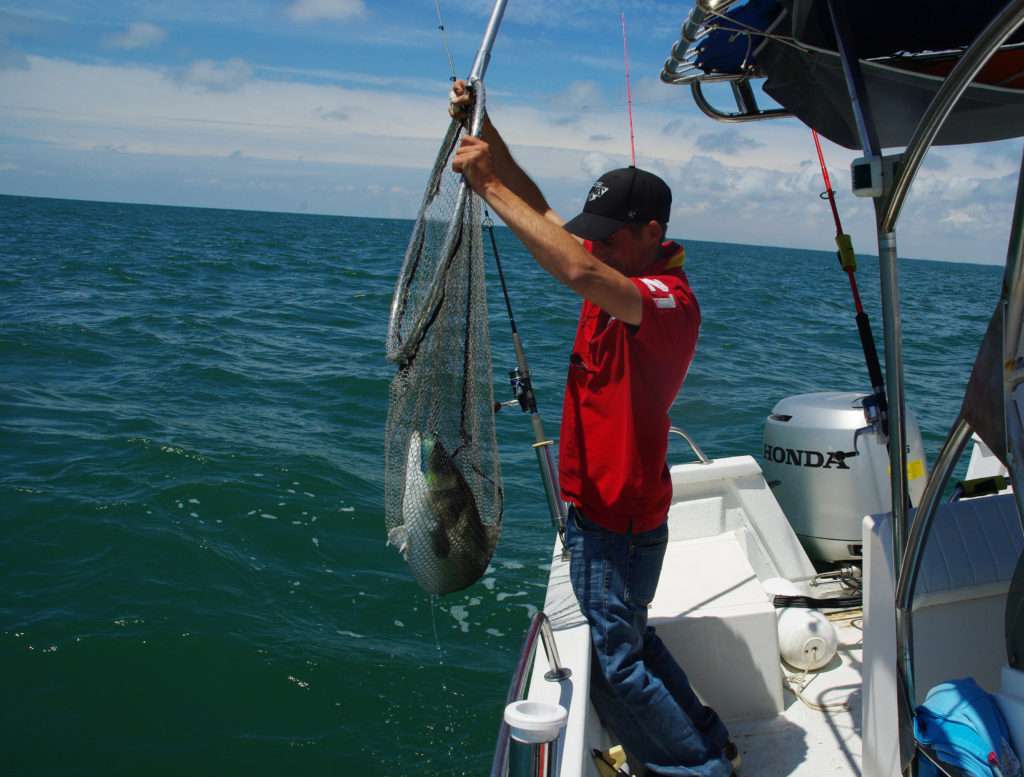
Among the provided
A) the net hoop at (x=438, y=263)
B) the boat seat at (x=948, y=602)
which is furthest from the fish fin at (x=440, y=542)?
the boat seat at (x=948, y=602)

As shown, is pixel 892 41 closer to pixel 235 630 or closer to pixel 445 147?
pixel 445 147

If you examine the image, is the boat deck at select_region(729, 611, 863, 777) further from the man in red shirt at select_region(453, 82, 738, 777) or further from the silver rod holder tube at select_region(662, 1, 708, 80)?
the silver rod holder tube at select_region(662, 1, 708, 80)

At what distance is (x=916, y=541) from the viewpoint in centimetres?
198

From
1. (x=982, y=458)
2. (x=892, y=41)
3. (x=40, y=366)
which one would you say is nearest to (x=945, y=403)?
(x=982, y=458)

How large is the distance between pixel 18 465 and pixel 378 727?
4.79 metres

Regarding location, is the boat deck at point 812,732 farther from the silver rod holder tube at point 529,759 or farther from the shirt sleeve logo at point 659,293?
the shirt sleeve logo at point 659,293

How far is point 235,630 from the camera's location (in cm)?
537

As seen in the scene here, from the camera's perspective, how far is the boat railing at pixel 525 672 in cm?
172

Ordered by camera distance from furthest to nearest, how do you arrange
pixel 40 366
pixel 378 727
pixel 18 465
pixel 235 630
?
pixel 40 366 < pixel 18 465 < pixel 235 630 < pixel 378 727

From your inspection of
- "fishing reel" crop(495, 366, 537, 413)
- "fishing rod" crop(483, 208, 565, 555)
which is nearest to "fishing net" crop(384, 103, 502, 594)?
"fishing rod" crop(483, 208, 565, 555)

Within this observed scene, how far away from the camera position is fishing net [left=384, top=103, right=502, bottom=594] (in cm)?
246

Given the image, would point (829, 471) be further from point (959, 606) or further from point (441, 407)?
point (441, 407)

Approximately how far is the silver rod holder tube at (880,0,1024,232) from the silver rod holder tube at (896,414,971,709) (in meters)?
0.50

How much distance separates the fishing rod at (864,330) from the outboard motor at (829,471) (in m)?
1.38
